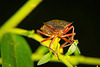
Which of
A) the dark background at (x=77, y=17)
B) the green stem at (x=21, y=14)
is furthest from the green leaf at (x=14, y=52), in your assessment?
the dark background at (x=77, y=17)

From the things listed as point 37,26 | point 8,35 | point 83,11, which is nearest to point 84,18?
point 83,11

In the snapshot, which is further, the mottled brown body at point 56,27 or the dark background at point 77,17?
the dark background at point 77,17

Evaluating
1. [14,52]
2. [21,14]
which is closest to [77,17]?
[21,14]

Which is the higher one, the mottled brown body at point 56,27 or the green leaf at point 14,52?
the mottled brown body at point 56,27

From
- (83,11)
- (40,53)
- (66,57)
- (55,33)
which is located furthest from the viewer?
(83,11)

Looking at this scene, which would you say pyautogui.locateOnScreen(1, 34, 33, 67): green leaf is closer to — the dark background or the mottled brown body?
the mottled brown body

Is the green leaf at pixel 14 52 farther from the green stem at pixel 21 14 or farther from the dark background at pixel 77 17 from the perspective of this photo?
the dark background at pixel 77 17

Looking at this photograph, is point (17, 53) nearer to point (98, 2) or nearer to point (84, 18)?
point (84, 18)
